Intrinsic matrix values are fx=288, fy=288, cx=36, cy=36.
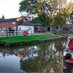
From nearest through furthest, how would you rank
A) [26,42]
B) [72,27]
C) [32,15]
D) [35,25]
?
1. [26,42]
2. [32,15]
3. [35,25]
4. [72,27]

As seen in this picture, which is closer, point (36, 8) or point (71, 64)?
point (71, 64)

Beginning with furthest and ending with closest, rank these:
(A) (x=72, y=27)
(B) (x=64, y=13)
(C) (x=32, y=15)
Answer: (A) (x=72, y=27), (C) (x=32, y=15), (B) (x=64, y=13)

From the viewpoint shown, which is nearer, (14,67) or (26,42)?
(14,67)

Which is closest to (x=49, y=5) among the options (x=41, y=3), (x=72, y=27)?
(x=41, y=3)

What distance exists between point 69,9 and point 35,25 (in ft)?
67.8

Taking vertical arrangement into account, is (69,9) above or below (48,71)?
above

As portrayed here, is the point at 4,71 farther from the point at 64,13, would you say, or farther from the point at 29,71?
the point at 64,13

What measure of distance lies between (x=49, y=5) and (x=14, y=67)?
54.5m

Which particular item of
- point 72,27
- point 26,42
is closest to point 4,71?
point 26,42

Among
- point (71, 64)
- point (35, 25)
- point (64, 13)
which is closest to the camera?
point (71, 64)

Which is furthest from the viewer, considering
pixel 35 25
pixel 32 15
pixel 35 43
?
pixel 35 25

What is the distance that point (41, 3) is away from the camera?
71625 millimetres

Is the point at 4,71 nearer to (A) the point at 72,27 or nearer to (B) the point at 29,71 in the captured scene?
(B) the point at 29,71

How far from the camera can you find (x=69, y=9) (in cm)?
7050
